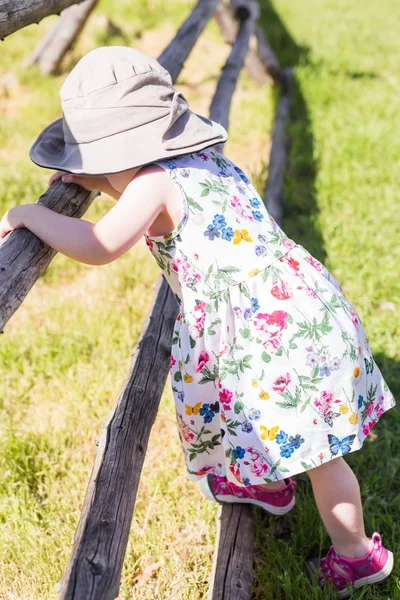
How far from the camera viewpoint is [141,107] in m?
1.76

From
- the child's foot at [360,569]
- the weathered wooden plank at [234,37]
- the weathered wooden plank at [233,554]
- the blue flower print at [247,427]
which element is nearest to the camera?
the blue flower print at [247,427]

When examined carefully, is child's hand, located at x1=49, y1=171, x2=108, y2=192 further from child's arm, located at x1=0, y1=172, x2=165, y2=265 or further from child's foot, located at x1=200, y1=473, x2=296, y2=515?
child's foot, located at x1=200, y1=473, x2=296, y2=515

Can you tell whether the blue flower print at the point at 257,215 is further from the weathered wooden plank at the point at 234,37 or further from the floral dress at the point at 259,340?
the weathered wooden plank at the point at 234,37

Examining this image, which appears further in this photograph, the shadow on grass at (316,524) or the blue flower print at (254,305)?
the shadow on grass at (316,524)

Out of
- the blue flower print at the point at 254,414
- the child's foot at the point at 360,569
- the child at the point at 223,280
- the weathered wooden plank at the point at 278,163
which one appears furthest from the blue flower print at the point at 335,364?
the weathered wooden plank at the point at 278,163

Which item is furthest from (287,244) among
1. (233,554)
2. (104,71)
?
(233,554)

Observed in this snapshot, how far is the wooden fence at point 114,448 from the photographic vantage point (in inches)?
54.1

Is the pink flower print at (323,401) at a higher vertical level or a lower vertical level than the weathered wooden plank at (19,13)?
lower

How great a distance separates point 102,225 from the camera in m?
1.68

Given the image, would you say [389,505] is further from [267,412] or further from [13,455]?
[13,455]

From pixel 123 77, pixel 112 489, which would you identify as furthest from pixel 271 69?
pixel 112 489

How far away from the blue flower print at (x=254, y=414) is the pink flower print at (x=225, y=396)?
0.07 meters

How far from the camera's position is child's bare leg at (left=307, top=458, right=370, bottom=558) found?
189 centimetres

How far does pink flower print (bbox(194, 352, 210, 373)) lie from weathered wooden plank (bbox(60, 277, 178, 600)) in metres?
0.21
